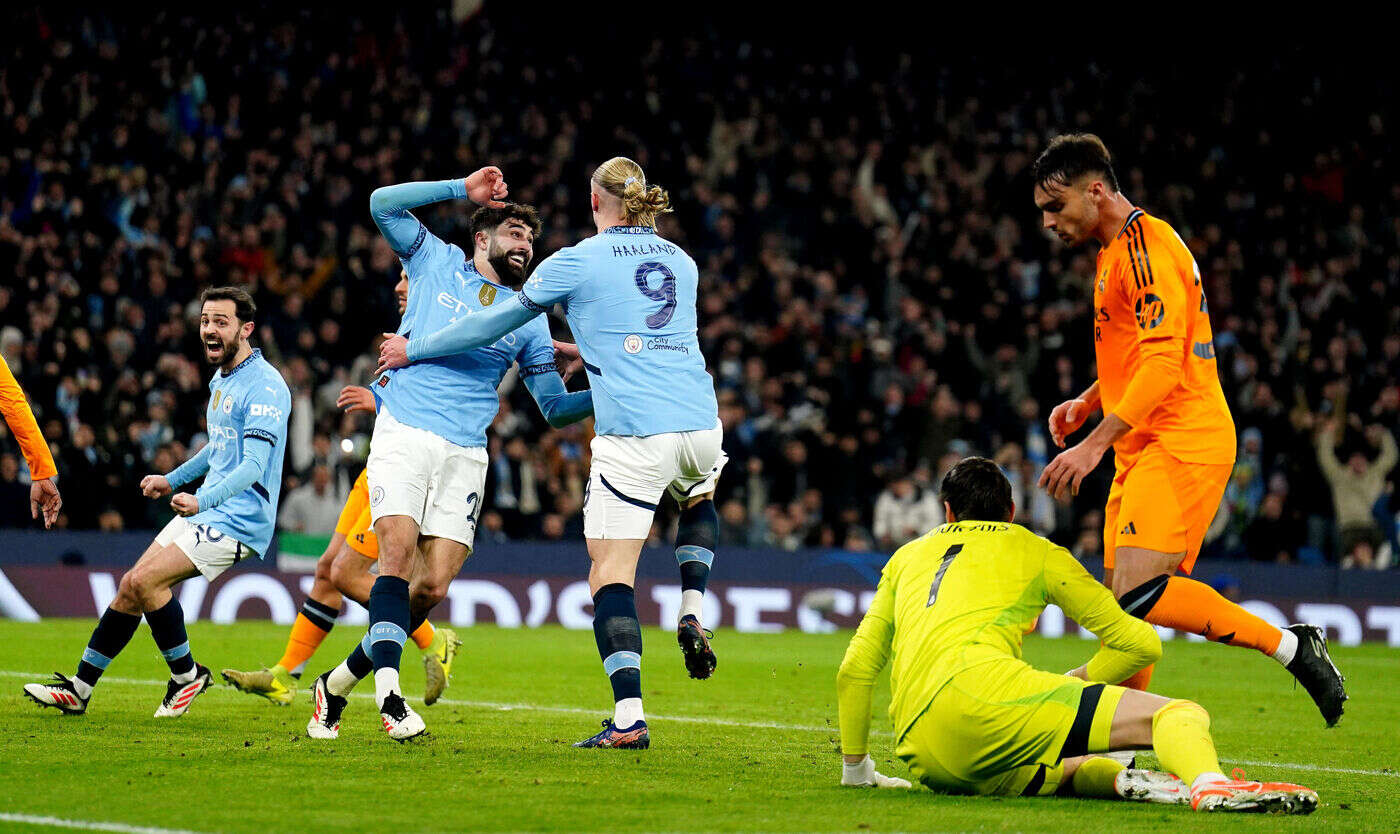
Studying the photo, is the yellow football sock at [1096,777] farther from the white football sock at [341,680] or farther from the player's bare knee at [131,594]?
the player's bare knee at [131,594]

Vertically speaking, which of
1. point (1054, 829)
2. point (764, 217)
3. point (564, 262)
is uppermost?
point (764, 217)

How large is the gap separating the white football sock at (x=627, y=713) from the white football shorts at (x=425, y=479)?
1.33 metres

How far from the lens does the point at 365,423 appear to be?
18922 mm

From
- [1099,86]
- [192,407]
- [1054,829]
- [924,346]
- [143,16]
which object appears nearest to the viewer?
[1054,829]

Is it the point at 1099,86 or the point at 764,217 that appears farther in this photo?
the point at 1099,86

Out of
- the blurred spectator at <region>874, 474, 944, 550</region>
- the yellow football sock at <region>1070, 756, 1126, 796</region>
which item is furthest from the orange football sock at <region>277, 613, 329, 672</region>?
the blurred spectator at <region>874, 474, 944, 550</region>

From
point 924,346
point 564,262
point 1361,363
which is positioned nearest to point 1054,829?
point 564,262

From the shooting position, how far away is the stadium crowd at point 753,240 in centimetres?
1919

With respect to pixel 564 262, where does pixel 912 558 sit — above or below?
below

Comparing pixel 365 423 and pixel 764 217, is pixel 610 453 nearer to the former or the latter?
pixel 365 423

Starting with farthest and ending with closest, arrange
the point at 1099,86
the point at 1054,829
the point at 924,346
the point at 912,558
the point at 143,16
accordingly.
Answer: the point at 1099,86, the point at 143,16, the point at 924,346, the point at 912,558, the point at 1054,829

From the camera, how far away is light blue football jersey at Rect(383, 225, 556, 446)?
827cm

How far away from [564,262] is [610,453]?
2.92ft

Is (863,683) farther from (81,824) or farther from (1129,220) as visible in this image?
(81,824)
